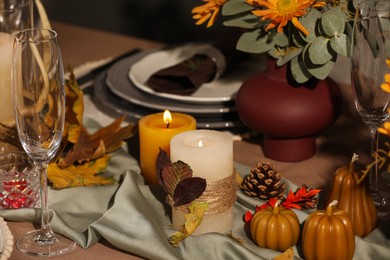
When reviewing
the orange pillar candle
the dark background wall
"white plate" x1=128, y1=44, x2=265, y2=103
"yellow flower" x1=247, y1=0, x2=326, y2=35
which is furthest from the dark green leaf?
the dark background wall

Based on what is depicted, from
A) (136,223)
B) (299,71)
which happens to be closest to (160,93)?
(299,71)

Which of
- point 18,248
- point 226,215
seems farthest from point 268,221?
point 18,248

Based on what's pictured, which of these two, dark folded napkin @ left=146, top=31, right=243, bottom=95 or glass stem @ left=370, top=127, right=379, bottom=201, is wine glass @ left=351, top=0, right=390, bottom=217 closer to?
glass stem @ left=370, top=127, right=379, bottom=201

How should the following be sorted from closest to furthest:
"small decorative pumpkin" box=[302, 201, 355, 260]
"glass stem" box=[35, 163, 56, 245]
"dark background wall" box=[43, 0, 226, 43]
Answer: "small decorative pumpkin" box=[302, 201, 355, 260] < "glass stem" box=[35, 163, 56, 245] < "dark background wall" box=[43, 0, 226, 43]

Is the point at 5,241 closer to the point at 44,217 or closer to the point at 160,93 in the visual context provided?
the point at 44,217

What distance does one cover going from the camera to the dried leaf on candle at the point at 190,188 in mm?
962

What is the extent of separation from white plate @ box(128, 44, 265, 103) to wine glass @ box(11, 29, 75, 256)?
0.41m

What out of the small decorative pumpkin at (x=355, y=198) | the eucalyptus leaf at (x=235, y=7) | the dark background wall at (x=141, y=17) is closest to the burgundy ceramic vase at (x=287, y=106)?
the eucalyptus leaf at (x=235, y=7)

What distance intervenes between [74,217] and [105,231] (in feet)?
0.37

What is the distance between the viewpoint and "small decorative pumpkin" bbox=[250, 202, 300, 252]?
0.95 meters

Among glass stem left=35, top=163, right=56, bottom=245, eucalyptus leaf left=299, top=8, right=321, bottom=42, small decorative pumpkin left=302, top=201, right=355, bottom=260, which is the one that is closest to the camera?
small decorative pumpkin left=302, top=201, right=355, bottom=260

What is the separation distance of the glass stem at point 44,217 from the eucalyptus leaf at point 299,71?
40 centimetres

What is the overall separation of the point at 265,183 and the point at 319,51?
0.69ft

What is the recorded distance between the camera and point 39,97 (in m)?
0.98
